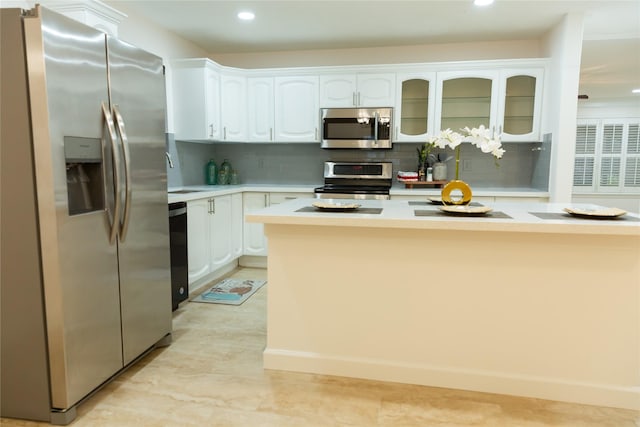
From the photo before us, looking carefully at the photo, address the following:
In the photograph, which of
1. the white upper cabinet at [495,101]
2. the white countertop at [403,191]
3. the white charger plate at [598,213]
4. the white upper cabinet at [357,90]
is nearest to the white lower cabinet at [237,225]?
A: the white countertop at [403,191]

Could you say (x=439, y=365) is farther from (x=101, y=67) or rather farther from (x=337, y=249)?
(x=101, y=67)

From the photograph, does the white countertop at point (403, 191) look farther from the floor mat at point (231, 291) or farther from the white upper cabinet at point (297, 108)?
the floor mat at point (231, 291)

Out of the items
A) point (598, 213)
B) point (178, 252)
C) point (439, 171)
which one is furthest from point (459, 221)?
point (439, 171)

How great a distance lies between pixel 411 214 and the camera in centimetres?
222

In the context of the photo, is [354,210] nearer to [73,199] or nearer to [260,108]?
[73,199]

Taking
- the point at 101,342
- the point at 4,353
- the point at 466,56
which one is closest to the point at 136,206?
the point at 101,342

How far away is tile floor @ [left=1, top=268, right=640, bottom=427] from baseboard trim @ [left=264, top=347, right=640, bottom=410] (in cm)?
4

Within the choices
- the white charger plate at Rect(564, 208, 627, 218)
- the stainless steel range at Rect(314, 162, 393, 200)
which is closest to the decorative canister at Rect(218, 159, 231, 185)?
the stainless steel range at Rect(314, 162, 393, 200)

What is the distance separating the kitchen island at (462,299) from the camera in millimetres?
2053

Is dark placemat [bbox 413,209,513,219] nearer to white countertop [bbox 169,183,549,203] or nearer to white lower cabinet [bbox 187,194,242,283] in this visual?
white countertop [bbox 169,183,549,203]

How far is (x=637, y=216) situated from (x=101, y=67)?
2698 mm

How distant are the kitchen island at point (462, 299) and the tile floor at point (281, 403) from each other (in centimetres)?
9

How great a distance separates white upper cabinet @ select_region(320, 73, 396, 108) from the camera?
442 centimetres

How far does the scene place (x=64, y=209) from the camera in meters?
1.81
